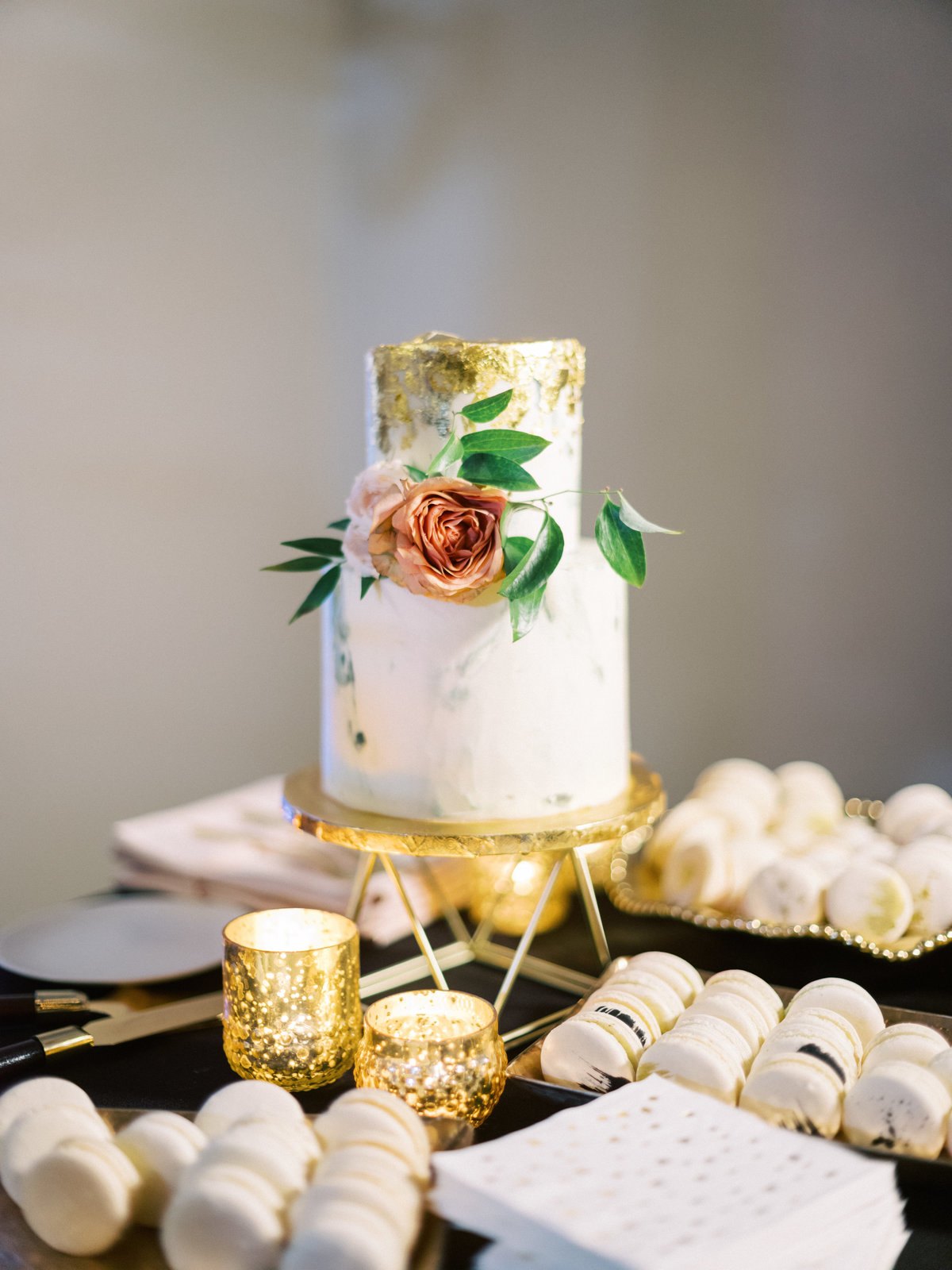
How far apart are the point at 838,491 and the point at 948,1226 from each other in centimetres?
120

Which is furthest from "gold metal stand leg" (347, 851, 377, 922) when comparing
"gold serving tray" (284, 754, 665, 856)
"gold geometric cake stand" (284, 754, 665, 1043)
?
"gold serving tray" (284, 754, 665, 856)

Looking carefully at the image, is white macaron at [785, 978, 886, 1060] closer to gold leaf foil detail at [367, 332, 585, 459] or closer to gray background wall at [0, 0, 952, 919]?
gold leaf foil detail at [367, 332, 585, 459]

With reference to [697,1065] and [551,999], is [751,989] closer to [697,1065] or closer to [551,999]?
[697,1065]

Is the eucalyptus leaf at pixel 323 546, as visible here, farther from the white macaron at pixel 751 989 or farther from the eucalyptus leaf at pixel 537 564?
the white macaron at pixel 751 989

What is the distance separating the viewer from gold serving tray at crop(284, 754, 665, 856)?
85 cm

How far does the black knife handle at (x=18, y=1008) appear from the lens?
0.91 meters

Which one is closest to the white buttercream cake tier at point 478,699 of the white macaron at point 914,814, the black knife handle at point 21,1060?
the black knife handle at point 21,1060

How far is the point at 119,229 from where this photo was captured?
1.85 metres

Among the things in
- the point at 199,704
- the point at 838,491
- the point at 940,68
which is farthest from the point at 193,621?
the point at 940,68

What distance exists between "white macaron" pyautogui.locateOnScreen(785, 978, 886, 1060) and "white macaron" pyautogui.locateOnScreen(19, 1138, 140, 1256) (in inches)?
17.5

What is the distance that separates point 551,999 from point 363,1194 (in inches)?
20.2

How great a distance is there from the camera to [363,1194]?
534 millimetres

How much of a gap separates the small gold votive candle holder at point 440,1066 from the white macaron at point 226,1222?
0.16 metres

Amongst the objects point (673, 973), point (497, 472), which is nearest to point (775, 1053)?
point (673, 973)
